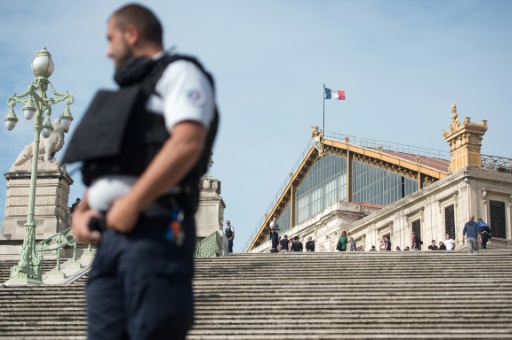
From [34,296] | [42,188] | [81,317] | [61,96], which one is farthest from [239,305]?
[42,188]

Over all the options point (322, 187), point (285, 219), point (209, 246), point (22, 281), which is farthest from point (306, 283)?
point (285, 219)

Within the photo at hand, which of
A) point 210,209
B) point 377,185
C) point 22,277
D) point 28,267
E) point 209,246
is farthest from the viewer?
point 377,185

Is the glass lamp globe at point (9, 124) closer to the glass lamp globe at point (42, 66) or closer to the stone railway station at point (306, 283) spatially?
the glass lamp globe at point (42, 66)

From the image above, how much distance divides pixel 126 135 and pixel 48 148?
90.3 ft

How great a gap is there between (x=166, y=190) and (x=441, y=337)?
10721mm

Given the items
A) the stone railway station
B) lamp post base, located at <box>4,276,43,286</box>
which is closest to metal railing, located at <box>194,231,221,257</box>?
the stone railway station

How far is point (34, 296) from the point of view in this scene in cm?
1831

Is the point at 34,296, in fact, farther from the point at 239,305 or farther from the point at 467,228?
the point at 467,228

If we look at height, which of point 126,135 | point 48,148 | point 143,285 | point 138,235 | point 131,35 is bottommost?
point 143,285

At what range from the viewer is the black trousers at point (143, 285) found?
12.2ft

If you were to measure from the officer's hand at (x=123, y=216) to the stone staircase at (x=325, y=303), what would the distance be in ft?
34.1

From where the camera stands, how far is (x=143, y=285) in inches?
146

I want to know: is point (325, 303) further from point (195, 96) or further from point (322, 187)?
point (322, 187)

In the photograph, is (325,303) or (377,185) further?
(377,185)
